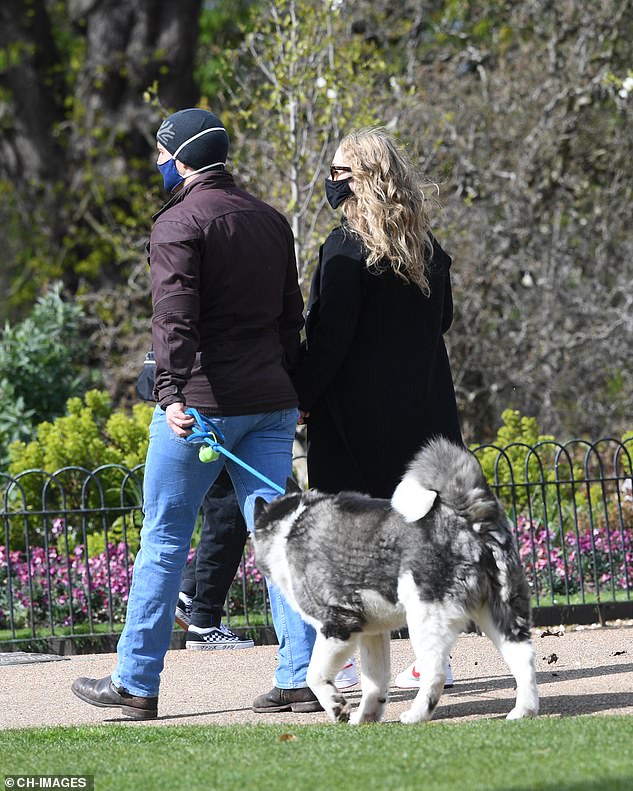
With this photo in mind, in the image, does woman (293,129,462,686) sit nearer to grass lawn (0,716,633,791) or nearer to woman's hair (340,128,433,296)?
woman's hair (340,128,433,296)

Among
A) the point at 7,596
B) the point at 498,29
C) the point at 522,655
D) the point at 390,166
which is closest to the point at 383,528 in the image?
the point at 522,655

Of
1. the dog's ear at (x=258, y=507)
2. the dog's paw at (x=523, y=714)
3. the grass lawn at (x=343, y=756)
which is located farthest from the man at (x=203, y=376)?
the dog's paw at (x=523, y=714)

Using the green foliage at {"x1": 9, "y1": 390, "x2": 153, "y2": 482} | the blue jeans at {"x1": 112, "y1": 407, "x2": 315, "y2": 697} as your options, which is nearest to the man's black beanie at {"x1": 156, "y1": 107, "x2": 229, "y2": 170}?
the blue jeans at {"x1": 112, "y1": 407, "x2": 315, "y2": 697}

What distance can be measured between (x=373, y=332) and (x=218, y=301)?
2.41ft

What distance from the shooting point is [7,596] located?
8.48 metres

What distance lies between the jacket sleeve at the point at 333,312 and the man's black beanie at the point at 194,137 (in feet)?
2.00

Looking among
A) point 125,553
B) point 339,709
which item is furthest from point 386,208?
point 125,553

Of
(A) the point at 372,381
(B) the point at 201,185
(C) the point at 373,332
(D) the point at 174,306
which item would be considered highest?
(B) the point at 201,185

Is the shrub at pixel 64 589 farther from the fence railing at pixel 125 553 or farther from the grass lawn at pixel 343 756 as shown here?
the grass lawn at pixel 343 756

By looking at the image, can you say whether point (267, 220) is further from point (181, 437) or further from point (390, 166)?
point (181, 437)

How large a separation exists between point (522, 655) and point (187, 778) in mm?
1280

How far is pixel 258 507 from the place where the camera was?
4609 millimetres

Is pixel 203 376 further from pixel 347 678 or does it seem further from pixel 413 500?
pixel 347 678

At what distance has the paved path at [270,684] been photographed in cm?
488
